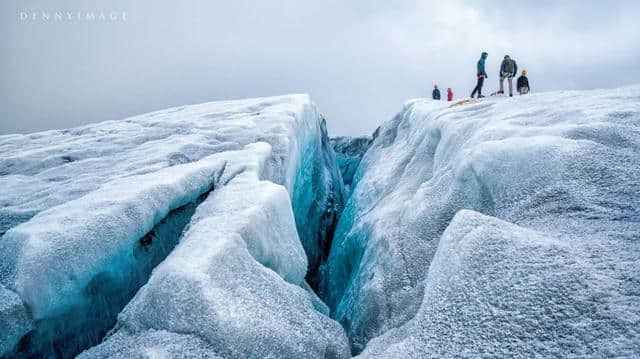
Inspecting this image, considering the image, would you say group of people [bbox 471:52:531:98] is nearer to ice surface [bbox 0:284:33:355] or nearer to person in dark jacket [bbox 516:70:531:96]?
person in dark jacket [bbox 516:70:531:96]

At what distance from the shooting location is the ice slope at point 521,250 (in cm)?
167

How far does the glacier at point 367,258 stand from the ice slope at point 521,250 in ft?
0.04

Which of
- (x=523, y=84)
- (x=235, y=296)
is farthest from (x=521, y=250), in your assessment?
→ (x=523, y=84)

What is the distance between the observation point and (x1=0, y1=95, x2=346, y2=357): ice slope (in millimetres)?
2436

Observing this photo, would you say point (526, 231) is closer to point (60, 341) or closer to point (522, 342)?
point (522, 342)

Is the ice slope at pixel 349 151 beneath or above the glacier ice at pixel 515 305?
beneath

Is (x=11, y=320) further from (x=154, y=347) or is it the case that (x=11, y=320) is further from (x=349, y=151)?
(x=349, y=151)

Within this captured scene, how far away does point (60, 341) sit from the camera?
9.12 feet

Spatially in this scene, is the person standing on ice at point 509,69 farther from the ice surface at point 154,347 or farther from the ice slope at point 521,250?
the ice surface at point 154,347

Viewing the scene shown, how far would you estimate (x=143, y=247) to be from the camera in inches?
141

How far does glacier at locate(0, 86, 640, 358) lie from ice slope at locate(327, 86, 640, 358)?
1 cm

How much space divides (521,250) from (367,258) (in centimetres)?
294

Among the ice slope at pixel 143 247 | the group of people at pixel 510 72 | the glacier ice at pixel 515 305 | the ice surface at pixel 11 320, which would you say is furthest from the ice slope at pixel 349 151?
the ice surface at pixel 11 320

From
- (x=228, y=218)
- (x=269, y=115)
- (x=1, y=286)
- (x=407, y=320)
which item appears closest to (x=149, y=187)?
(x=228, y=218)
